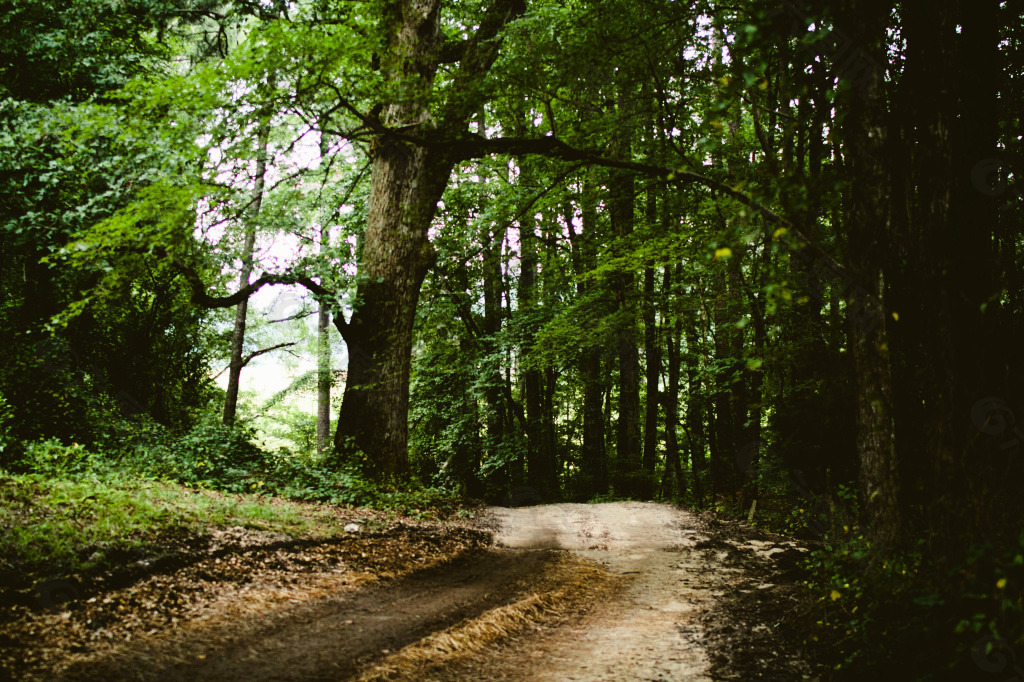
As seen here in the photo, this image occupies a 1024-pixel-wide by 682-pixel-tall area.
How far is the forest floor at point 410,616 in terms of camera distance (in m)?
3.62

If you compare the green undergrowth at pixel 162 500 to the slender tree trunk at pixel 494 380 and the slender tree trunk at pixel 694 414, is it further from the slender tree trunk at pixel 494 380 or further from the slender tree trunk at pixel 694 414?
the slender tree trunk at pixel 694 414

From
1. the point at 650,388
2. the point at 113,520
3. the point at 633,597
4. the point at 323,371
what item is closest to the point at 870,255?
the point at 633,597

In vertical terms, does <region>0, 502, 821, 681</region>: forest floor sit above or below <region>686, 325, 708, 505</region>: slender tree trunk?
below

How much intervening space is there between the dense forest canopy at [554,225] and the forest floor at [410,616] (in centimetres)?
124

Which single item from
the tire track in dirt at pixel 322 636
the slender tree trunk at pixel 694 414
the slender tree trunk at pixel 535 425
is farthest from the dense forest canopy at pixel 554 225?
the tire track in dirt at pixel 322 636

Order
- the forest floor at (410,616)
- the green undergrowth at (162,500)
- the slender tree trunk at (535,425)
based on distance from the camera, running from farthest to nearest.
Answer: the slender tree trunk at (535,425) < the green undergrowth at (162,500) < the forest floor at (410,616)

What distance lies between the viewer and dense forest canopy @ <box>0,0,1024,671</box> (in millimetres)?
3439

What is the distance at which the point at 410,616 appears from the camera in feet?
15.5

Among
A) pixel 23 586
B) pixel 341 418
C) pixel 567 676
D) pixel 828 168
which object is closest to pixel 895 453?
pixel 567 676

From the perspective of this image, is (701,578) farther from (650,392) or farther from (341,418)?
(650,392)

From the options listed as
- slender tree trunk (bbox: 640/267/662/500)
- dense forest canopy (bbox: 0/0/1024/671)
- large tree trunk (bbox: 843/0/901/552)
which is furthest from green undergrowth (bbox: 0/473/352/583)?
slender tree trunk (bbox: 640/267/662/500)

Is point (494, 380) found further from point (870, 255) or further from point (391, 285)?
point (870, 255)

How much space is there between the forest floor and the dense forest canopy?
1.24m

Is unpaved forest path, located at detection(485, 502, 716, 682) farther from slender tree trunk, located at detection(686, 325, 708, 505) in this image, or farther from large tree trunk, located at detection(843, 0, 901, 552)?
slender tree trunk, located at detection(686, 325, 708, 505)
